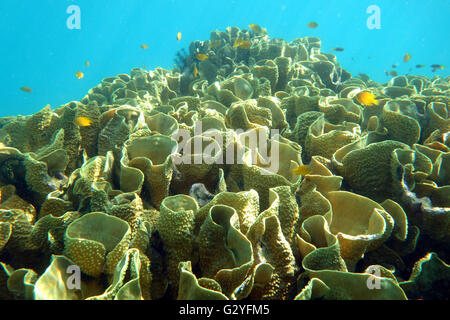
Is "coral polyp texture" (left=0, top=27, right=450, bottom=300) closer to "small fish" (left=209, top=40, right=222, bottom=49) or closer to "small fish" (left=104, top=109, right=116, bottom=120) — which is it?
"small fish" (left=104, top=109, right=116, bottom=120)

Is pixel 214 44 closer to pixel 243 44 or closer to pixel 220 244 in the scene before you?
pixel 243 44

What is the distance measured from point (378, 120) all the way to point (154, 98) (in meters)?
3.44

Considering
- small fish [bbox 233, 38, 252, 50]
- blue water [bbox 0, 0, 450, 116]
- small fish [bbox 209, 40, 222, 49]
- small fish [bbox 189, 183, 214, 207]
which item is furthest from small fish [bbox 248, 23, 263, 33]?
blue water [bbox 0, 0, 450, 116]

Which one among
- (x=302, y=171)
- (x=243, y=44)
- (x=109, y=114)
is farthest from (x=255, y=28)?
(x=302, y=171)

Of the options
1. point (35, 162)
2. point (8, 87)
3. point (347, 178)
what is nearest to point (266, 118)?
point (347, 178)

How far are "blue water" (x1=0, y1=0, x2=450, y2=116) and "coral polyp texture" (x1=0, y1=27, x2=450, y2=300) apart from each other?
10405 centimetres

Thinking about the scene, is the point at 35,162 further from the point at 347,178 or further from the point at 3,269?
the point at 347,178

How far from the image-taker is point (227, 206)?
1501mm

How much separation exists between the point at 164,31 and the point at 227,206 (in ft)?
503

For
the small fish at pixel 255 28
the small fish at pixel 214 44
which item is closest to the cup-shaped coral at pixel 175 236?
the small fish at pixel 214 44

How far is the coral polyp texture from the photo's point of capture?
1.38 m
